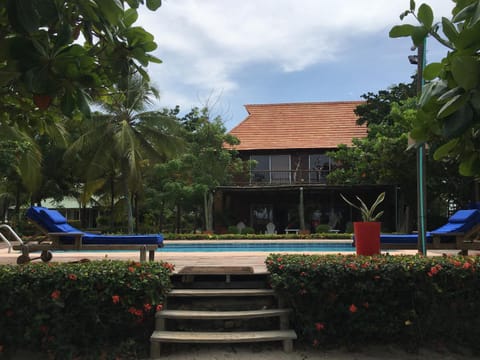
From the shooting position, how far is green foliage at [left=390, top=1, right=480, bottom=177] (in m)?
1.40

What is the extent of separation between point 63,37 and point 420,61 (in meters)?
5.31

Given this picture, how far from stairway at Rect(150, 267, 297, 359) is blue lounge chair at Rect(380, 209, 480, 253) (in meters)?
3.81

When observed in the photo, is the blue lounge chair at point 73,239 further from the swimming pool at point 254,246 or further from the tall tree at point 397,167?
the tall tree at point 397,167

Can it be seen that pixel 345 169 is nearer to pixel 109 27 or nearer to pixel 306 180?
pixel 306 180

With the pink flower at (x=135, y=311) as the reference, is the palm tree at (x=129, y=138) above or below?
above

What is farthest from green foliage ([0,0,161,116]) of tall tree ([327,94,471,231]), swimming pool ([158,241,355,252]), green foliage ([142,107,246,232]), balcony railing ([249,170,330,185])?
balcony railing ([249,170,330,185])

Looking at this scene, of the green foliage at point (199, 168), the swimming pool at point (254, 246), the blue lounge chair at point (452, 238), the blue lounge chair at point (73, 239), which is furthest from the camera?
the green foliage at point (199, 168)

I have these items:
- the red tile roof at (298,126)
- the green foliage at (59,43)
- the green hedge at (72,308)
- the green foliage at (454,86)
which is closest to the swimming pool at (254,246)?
the red tile roof at (298,126)

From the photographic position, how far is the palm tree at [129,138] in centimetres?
1661

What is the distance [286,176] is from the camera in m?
21.2

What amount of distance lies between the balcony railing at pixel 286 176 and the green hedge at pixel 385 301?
16.7 m

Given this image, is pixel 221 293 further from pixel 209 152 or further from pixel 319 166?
pixel 319 166

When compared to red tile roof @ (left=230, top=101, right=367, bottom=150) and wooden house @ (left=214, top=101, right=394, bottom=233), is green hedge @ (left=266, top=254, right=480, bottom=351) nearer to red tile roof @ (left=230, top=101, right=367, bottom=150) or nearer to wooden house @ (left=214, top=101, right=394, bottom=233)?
wooden house @ (left=214, top=101, right=394, bottom=233)

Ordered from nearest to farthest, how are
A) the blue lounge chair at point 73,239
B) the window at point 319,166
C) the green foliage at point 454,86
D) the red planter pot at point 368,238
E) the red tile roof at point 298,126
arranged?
1. the green foliage at point 454,86
2. the red planter pot at point 368,238
3. the blue lounge chair at point 73,239
4. the window at point 319,166
5. the red tile roof at point 298,126
